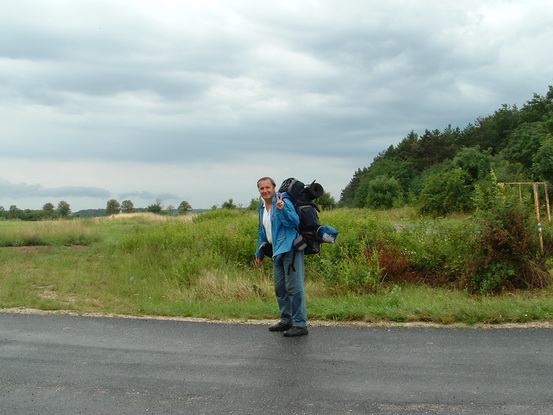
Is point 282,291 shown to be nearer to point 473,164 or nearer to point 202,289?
point 202,289

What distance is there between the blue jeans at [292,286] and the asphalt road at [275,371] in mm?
295

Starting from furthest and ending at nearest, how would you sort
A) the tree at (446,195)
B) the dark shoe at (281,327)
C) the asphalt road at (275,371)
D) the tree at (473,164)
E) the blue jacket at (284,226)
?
the tree at (473,164), the tree at (446,195), the dark shoe at (281,327), the blue jacket at (284,226), the asphalt road at (275,371)

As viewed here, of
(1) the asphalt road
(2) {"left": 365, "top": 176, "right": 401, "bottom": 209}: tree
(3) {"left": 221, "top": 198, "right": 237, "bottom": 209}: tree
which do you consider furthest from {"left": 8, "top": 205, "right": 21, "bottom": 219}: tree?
(1) the asphalt road

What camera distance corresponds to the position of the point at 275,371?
16.7ft

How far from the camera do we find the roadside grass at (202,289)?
7320 mm

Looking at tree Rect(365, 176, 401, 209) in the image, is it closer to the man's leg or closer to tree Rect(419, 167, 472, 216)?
tree Rect(419, 167, 472, 216)

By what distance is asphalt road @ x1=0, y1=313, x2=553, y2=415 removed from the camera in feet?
14.1

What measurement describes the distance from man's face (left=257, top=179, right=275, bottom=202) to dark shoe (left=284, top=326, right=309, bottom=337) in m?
Result: 1.70

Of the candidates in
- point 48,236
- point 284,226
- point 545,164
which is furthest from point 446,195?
point 284,226

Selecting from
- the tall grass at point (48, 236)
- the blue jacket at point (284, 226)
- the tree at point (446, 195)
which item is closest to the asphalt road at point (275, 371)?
the blue jacket at point (284, 226)

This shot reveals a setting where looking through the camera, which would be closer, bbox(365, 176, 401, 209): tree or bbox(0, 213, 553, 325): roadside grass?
bbox(0, 213, 553, 325): roadside grass

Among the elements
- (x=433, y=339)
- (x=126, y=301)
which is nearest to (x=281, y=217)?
(x=433, y=339)

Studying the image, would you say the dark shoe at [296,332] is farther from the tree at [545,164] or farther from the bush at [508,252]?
the tree at [545,164]

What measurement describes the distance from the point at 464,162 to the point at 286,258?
43.6 meters
